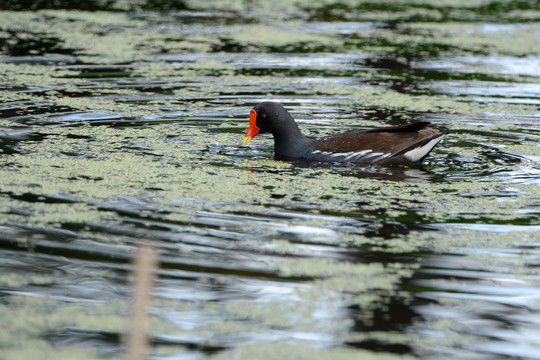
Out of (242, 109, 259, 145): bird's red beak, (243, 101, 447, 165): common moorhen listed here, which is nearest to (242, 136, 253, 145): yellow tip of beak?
(242, 109, 259, 145): bird's red beak

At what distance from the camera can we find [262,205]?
16.6 feet

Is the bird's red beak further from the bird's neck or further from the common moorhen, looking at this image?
the common moorhen

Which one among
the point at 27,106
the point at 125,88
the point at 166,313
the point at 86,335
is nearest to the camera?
the point at 86,335

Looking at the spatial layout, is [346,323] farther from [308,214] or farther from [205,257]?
[308,214]

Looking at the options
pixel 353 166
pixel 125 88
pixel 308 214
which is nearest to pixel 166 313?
pixel 308 214

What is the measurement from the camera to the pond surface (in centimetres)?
341

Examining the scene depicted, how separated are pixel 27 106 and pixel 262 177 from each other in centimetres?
325

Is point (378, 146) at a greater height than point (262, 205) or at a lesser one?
greater

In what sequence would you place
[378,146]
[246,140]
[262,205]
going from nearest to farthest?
1. [262,205]
2. [378,146]
3. [246,140]

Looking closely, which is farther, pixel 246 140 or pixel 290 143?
pixel 246 140

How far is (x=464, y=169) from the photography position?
613 cm

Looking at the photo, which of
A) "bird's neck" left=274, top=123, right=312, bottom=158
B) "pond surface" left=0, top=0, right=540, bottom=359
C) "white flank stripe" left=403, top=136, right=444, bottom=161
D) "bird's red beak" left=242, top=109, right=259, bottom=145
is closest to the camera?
"pond surface" left=0, top=0, right=540, bottom=359

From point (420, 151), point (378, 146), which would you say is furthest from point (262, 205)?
point (420, 151)

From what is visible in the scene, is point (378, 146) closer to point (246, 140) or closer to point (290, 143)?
point (290, 143)
